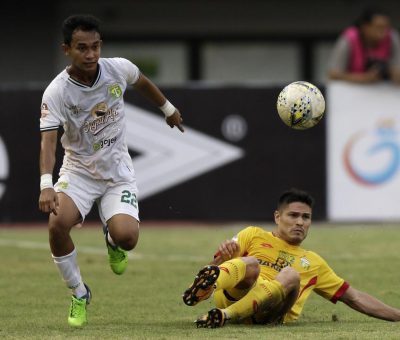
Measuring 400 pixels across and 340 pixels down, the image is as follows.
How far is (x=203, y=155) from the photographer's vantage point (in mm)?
16812

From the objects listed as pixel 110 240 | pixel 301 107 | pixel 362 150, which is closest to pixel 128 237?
pixel 110 240

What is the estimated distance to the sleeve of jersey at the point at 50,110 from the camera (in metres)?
8.93

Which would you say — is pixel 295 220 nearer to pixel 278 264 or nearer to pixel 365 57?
pixel 278 264

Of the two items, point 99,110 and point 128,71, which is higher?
point 128,71

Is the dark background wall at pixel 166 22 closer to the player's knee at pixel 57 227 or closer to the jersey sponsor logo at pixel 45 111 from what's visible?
the jersey sponsor logo at pixel 45 111

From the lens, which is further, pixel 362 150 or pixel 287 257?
pixel 362 150

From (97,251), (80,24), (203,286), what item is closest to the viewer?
(203,286)

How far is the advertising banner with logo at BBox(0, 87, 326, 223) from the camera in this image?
1673 cm

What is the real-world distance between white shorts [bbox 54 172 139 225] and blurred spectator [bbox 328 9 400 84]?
303 inches

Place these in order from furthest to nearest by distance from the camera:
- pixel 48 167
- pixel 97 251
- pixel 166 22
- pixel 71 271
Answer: pixel 166 22 → pixel 97 251 → pixel 71 271 → pixel 48 167

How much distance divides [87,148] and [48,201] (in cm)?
106

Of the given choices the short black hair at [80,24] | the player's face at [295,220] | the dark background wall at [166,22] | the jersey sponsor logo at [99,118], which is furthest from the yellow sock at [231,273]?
the dark background wall at [166,22]

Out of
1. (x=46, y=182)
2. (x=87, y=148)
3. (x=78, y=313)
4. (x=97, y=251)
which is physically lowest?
(x=97, y=251)

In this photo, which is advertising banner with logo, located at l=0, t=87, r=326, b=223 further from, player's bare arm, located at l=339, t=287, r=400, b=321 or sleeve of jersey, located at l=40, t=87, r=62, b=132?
player's bare arm, located at l=339, t=287, r=400, b=321
